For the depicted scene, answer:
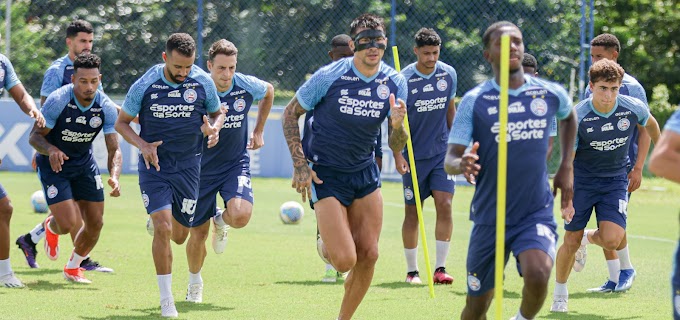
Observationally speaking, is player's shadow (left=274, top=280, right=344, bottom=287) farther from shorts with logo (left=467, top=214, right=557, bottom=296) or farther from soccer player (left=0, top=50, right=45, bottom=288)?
shorts with logo (left=467, top=214, right=557, bottom=296)

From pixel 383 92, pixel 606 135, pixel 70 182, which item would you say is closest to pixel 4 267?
pixel 70 182

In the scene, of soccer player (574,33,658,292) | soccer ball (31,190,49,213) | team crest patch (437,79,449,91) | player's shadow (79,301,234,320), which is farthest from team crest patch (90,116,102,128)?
soccer ball (31,190,49,213)

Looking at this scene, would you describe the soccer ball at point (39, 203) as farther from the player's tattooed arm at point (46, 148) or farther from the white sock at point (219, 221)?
the white sock at point (219, 221)

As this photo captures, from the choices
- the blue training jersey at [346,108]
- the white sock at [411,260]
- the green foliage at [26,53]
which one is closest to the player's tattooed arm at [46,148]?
the blue training jersey at [346,108]

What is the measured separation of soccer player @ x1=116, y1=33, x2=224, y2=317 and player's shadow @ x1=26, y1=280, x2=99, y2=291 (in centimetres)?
161

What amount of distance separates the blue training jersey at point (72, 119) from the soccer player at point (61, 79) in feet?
2.81

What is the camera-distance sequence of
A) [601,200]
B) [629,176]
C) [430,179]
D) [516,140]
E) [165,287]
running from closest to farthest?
[516,140] < [165,287] < [601,200] < [629,176] < [430,179]

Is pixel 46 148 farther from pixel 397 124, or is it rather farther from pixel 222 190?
pixel 397 124

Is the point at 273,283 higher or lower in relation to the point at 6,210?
lower

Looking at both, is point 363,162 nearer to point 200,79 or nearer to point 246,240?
point 200,79

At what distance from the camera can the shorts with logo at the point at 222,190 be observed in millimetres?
10398

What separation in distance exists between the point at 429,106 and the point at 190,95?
10.4ft

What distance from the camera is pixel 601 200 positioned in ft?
33.1

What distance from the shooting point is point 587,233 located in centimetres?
1078
